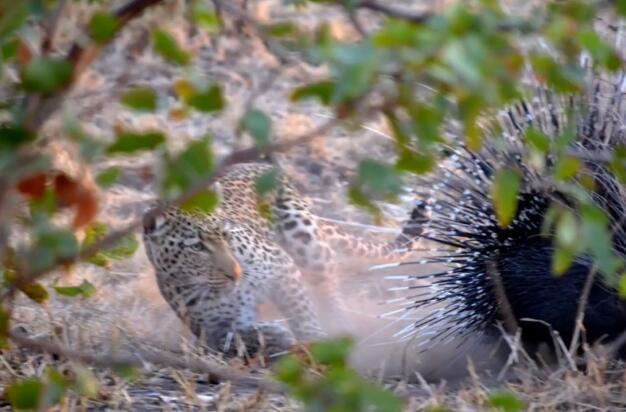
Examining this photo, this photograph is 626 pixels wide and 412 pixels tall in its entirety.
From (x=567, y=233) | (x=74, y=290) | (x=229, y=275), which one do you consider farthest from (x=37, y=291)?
(x=567, y=233)

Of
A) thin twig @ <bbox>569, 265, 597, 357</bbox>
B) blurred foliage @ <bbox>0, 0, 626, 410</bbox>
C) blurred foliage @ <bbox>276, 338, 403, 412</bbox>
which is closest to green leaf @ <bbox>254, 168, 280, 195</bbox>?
blurred foliage @ <bbox>0, 0, 626, 410</bbox>

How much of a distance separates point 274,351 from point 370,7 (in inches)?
86.3

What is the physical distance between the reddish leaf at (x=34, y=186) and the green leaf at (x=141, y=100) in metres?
0.23

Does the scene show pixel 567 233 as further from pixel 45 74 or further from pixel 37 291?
pixel 37 291

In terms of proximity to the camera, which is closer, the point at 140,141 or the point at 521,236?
the point at 140,141

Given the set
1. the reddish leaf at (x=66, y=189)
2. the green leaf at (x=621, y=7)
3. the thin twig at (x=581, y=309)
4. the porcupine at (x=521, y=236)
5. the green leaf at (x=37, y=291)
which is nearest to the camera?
the green leaf at (x=621, y=7)

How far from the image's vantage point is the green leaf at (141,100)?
1688 millimetres

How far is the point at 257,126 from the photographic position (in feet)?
5.25

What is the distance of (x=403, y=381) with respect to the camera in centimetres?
346

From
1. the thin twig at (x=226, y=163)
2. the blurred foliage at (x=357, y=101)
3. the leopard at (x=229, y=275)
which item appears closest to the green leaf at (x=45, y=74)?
the blurred foliage at (x=357, y=101)

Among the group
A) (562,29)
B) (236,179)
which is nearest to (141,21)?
(236,179)

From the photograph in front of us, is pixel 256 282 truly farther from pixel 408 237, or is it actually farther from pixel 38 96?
pixel 38 96

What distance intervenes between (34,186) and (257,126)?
439 millimetres

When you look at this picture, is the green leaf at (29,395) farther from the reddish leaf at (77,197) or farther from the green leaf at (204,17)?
the green leaf at (204,17)
